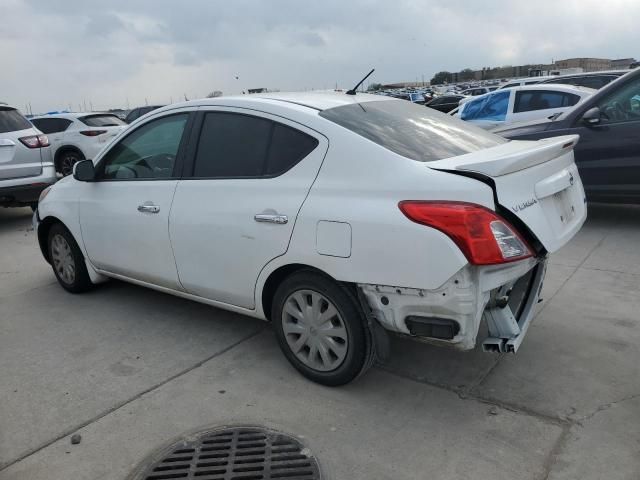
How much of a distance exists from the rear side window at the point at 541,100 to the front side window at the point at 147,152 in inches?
309

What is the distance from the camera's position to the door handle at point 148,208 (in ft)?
12.7

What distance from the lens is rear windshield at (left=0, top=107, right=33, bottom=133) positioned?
7.80 m

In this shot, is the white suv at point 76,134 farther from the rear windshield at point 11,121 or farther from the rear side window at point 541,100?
the rear side window at point 541,100

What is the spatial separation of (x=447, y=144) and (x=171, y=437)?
217 cm

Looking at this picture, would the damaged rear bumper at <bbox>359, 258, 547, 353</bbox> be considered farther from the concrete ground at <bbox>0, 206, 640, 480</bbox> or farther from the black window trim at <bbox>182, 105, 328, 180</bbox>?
the black window trim at <bbox>182, 105, 328, 180</bbox>

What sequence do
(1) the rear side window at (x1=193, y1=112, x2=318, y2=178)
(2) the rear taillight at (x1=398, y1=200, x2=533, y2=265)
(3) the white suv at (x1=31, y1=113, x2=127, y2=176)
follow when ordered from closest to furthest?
(2) the rear taillight at (x1=398, y1=200, x2=533, y2=265)
(1) the rear side window at (x1=193, y1=112, x2=318, y2=178)
(3) the white suv at (x1=31, y1=113, x2=127, y2=176)

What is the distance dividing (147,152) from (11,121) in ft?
16.4

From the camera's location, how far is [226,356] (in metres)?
3.71

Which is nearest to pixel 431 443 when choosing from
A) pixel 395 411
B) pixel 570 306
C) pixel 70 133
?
pixel 395 411

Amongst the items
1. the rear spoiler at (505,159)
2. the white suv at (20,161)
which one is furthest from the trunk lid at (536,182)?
the white suv at (20,161)

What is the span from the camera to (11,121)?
26.1 ft

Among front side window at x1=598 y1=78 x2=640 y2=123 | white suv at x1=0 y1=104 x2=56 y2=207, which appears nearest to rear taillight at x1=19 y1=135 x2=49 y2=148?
white suv at x1=0 y1=104 x2=56 y2=207

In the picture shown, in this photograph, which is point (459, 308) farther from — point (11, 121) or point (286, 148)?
point (11, 121)

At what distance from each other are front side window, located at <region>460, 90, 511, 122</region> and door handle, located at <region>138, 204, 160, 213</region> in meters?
8.20
